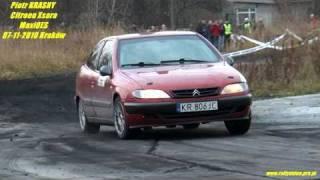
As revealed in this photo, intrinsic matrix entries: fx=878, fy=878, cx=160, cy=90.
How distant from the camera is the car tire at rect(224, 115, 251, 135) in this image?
11805mm

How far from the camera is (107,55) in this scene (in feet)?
42.5

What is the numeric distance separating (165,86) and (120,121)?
1018 mm

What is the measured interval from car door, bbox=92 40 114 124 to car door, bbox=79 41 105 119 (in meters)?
0.17

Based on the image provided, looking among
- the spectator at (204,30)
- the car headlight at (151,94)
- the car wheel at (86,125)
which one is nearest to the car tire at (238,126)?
the car headlight at (151,94)

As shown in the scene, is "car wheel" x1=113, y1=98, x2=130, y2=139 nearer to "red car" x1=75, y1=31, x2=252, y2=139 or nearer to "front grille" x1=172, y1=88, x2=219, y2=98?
"red car" x1=75, y1=31, x2=252, y2=139

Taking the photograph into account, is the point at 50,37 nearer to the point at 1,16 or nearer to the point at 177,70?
the point at 1,16

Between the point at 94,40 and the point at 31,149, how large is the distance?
24.6m

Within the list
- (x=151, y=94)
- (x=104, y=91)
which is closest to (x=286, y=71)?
(x=104, y=91)

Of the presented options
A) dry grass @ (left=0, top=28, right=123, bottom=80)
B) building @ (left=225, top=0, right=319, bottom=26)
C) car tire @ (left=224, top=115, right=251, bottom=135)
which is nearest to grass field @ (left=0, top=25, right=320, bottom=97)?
dry grass @ (left=0, top=28, right=123, bottom=80)

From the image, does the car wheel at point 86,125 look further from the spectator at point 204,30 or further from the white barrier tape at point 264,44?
the spectator at point 204,30

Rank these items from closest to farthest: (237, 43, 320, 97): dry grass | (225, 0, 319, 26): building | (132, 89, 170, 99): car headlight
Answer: (132, 89, 170, 99): car headlight
(237, 43, 320, 97): dry grass
(225, 0, 319, 26): building

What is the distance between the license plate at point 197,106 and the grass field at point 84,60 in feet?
21.7

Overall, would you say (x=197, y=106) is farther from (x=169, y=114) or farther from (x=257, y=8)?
(x=257, y=8)

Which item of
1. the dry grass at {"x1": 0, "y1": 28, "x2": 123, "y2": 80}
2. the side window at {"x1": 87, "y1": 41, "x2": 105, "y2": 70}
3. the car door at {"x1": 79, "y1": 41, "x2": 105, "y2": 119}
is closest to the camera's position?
the car door at {"x1": 79, "y1": 41, "x2": 105, "y2": 119}
